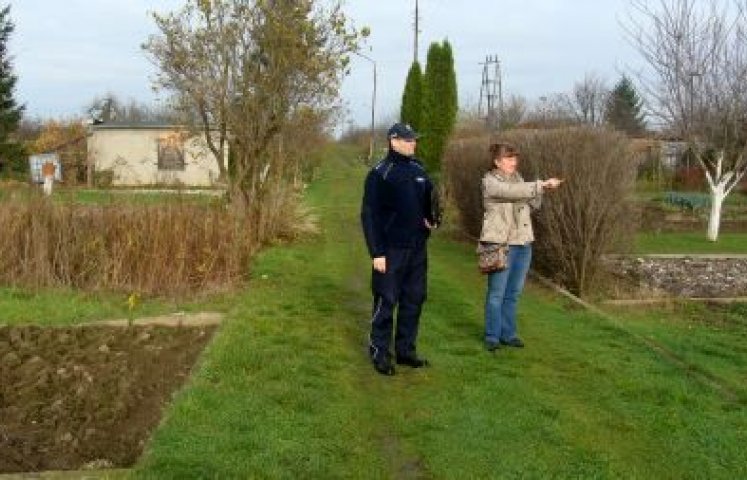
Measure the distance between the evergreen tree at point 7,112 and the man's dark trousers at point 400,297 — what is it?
119ft

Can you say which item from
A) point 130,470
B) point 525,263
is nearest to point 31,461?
point 130,470

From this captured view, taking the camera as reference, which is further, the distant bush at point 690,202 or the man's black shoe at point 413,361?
the distant bush at point 690,202

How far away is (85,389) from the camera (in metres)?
6.11

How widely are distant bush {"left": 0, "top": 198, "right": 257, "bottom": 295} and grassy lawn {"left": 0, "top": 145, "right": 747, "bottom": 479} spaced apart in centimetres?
55

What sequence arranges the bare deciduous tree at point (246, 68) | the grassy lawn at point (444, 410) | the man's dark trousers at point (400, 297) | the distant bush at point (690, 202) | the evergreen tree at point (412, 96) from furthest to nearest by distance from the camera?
the evergreen tree at point (412, 96) → the distant bush at point (690, 202) → the bare deciduous tree at point (246, 68) → the man's dark trousers at point (400, 297) → the grassy lawn at point (444, 410)

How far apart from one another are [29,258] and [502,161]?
5.93 metres

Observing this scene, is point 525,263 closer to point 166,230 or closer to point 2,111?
point 166,230

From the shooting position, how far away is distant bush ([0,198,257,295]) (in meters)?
9.93

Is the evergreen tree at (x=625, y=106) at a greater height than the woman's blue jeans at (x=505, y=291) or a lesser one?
greater

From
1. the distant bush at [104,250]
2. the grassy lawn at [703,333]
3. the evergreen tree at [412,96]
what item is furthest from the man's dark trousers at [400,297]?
the evergreen tree at [412,96]

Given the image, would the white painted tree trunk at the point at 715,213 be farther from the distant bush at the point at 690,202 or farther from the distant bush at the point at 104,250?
the distant bush at the point at 104,250

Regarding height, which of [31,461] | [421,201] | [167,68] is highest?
[167,68]

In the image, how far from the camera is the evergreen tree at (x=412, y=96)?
32031 millimetres

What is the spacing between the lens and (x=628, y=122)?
49000 mm
